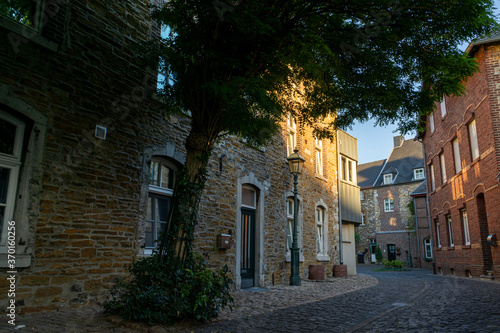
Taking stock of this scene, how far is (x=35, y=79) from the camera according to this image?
5.46 meters

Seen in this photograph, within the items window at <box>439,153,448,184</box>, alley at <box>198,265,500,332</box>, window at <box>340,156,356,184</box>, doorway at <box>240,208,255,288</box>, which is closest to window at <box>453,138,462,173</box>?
window at <box>439,153,448,184</box>

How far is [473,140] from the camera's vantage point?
14203mm

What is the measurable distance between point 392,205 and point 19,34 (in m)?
38.1

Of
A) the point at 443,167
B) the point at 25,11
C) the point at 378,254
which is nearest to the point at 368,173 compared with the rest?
the point at 378,254

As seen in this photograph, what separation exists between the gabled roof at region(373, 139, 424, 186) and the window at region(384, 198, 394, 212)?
1.96 meters

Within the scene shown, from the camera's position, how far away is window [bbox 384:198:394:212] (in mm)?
38400

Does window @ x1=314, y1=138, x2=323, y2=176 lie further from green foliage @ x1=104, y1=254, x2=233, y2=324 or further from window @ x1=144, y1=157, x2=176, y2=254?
green foliage @ x1=104, y1=254, x2=233, y2=324

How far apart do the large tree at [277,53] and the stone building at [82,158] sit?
124 cm

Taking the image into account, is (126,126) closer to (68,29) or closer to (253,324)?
(68,29)

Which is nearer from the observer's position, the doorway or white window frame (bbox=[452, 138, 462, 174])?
the doorway

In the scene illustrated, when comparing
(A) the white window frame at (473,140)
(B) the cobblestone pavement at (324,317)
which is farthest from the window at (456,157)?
(B) the cobblestone pavement at (324,317)

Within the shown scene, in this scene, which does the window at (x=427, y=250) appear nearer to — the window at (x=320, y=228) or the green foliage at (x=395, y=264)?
the green foliage at (x=395, y=264)

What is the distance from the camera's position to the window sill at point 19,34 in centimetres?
507

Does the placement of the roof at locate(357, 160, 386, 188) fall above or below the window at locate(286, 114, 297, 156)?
above
